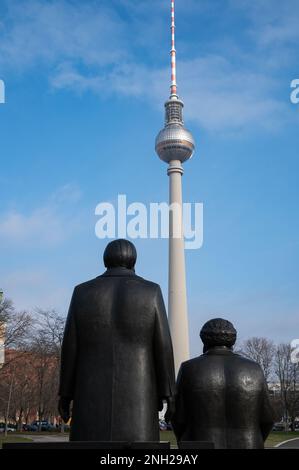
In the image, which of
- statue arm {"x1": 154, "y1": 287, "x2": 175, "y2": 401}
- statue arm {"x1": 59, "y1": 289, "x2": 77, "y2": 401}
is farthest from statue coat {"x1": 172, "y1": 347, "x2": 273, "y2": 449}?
statue arm {"x1": 59, "y1": 289, "x2": 77, "y2": 401}

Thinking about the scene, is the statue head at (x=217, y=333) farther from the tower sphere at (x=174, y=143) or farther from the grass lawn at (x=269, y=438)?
the tower sphere at (x=174, y=143)

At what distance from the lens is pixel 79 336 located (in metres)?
5.71

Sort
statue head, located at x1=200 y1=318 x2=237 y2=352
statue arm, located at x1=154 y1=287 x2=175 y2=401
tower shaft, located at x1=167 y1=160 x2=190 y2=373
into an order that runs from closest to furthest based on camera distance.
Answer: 1. statue arm, located at x1=154 y1=287 x2=175 y2=401
2. statue head, located at x1=200 y1=318 x2=237 y2=352
3. tower shaft, located at x1=167 y1=160 x2=190 y2=373

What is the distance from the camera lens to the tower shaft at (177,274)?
82938 millimetres

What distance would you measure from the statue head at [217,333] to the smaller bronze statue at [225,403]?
0.16 m

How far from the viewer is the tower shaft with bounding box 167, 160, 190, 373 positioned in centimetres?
8294

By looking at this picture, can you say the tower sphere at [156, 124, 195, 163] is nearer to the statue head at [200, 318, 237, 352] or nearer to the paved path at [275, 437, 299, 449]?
the paved path at [275, 437, 299, 449]

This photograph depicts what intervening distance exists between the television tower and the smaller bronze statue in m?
76.5

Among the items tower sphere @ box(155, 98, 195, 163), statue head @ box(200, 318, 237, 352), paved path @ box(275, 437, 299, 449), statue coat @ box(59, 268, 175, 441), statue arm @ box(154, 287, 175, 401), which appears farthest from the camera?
tower sphere @ box(155, 98, 195, 163)

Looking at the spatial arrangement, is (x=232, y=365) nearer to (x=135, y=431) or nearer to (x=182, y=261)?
(x=135, y=431)
